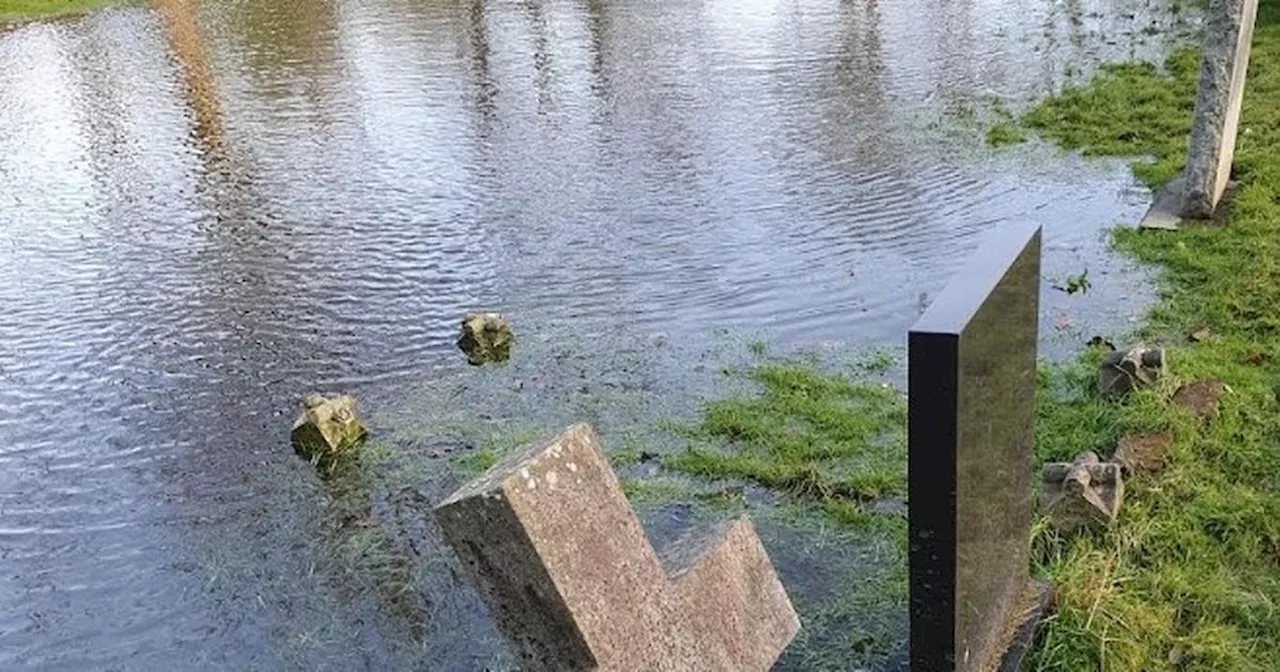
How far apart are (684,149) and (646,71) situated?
3960 millimetres

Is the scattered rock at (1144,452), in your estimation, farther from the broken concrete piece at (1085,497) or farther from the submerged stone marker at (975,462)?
the submerged stone marker at (975,462)

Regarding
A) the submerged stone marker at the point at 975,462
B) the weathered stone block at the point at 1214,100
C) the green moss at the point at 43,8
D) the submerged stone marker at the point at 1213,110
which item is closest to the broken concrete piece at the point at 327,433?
the submerged stone marker at the point at 975,462

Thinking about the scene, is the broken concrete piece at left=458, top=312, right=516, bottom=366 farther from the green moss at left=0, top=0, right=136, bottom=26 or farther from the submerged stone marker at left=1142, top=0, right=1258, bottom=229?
the green moss at left=0, top=0, right=136, bottom=26

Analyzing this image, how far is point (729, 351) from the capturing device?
22.7 ft

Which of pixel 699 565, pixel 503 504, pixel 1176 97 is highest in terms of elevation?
pixel 503 504

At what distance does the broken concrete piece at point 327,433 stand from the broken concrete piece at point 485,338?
3.58 feet

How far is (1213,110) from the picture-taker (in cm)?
811

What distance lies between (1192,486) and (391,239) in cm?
648

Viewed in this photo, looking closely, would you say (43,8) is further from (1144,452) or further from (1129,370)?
(1144,452)

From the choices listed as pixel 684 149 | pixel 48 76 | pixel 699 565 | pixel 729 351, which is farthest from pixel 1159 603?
pixel 48 76

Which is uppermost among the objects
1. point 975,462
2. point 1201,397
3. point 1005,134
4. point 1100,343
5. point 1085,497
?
point 975,462

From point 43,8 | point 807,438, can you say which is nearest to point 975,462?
point 807,438

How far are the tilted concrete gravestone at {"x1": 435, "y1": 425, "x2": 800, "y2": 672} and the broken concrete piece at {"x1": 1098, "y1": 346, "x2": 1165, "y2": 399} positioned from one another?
10.8 feet

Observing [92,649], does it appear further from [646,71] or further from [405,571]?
[646,71]
